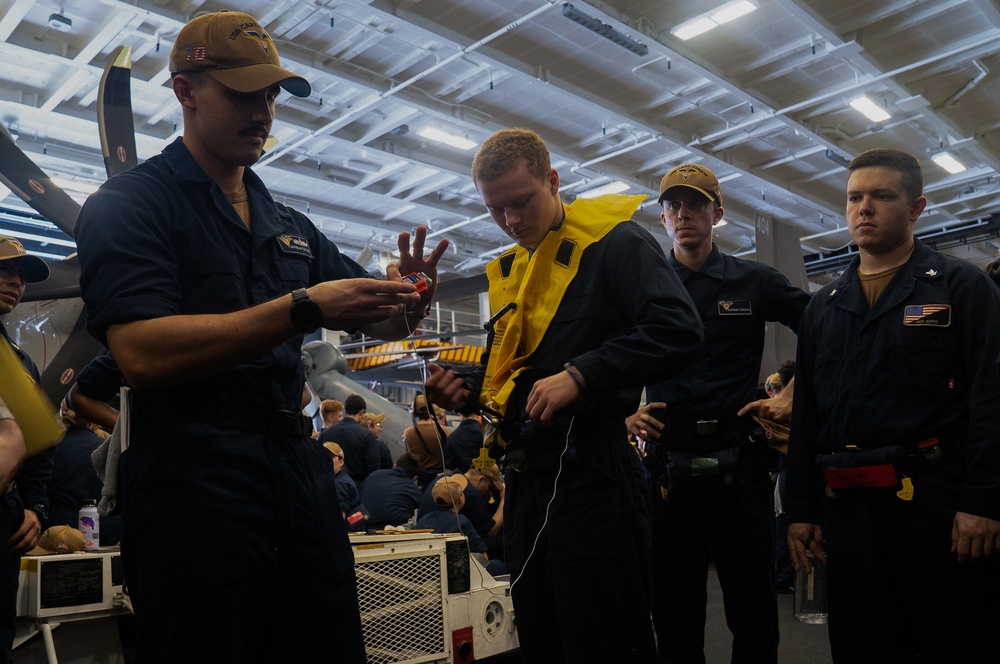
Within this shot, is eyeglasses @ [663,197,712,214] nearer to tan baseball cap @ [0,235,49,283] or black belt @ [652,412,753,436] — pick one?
black belt @ [652,412,753,436]

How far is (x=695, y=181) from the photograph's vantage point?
328 centimetres

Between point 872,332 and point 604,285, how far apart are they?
896 mm

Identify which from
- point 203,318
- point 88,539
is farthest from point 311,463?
point 88,539

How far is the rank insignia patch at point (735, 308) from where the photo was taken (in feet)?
10.4

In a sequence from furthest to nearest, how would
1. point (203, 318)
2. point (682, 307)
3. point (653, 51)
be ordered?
point (653, 51)
point (682, 307)
point (203, 318)

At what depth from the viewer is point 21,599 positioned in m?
3.53

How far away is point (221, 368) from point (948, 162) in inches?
658

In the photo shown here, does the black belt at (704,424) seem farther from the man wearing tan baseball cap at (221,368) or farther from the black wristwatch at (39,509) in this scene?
the black wristwatch at (39,509)

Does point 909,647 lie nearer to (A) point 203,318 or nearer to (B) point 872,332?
(B) point 872,332

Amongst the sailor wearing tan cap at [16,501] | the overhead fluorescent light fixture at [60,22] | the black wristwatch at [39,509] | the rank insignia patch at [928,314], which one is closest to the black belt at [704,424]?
the rank insignia patch at [928,314]

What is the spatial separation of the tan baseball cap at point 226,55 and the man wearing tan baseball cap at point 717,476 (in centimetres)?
174

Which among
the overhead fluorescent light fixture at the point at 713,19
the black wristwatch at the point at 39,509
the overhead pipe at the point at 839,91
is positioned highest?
the overhead fluorescent light fixture at the point at 713,19

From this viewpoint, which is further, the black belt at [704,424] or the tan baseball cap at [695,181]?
the tan baseball cap at [695,181]

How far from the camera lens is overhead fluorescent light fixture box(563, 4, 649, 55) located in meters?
9.79
